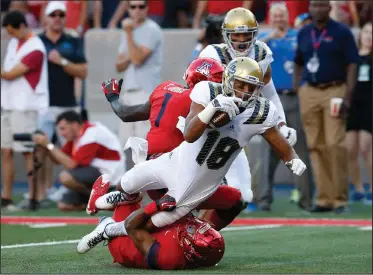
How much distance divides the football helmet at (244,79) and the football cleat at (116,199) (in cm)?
132

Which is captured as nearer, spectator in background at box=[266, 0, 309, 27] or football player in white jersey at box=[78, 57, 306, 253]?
football player in white jersey at box=[78, 57, 306, 253]

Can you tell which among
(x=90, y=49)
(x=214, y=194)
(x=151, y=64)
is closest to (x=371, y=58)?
(x=151, y=64)

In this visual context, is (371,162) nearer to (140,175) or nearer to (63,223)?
(63,223)

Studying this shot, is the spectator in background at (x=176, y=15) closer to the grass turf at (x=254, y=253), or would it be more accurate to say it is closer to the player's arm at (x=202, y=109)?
the grass turf at (x=254, y=253)

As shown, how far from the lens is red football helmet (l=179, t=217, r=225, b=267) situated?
25.8 feet

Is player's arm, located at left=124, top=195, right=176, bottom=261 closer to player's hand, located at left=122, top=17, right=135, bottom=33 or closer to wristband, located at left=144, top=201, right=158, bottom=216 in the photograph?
wristband, located at left=144, top=201, right=158, bottom=216

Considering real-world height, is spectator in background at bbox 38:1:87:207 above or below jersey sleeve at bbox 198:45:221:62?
below

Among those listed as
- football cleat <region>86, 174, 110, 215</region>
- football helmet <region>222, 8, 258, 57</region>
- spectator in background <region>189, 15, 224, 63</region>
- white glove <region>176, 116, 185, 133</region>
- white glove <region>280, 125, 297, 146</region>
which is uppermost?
football helmet <region>222, 8, 258, 57</region>

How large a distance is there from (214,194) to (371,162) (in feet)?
19.4

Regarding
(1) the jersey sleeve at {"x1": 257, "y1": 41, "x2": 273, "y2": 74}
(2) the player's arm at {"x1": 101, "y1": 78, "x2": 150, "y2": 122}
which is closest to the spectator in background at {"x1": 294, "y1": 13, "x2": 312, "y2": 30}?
(1) the jersey sleeve at {"x1": 257, "y1": 41, "x2": 273, "y2": 74}

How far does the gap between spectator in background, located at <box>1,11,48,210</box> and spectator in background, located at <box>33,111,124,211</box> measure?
0.39m

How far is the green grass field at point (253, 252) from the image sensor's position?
7980mm

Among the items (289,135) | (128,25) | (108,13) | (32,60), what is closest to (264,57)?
(289,135)

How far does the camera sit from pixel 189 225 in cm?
805
